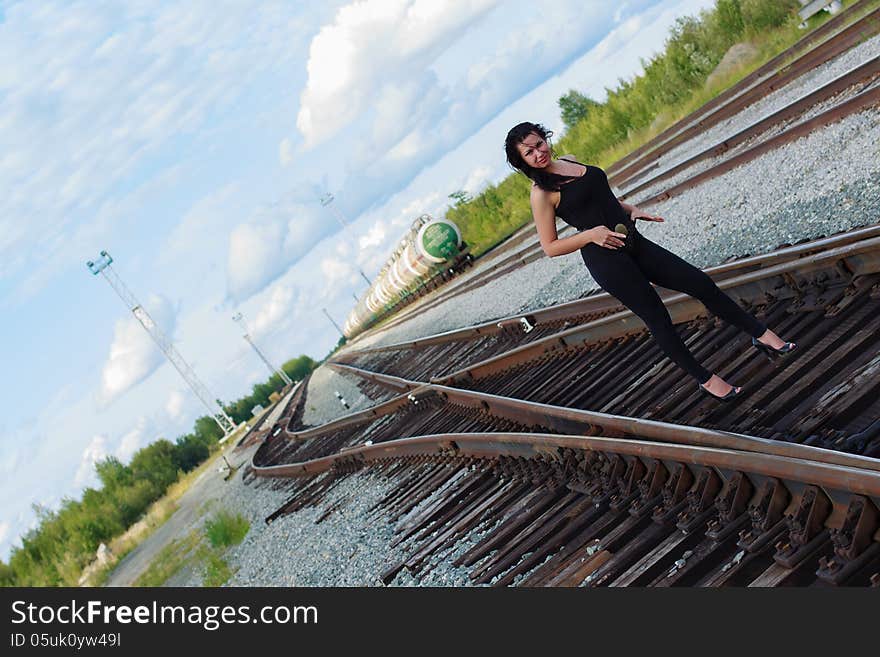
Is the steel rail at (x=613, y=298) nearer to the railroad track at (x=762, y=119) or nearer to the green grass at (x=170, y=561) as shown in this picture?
the railroad track at (x=762, y=119)

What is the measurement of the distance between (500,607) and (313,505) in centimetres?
782

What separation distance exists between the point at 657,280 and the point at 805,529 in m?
2.14

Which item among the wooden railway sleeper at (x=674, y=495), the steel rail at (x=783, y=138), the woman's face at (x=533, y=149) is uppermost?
the woman's face at (x=533, y=149)

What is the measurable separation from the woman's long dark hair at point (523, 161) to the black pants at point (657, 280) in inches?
17.8

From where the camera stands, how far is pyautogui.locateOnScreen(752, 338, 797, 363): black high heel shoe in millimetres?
4820

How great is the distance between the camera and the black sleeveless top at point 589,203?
16.0 ft

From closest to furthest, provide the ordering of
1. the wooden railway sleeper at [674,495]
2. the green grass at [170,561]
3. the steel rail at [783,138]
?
the wooden railway sleeper at [674,495] < the steel rail at [783,138] < the green grass at [170,561]

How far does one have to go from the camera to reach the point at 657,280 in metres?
5.17

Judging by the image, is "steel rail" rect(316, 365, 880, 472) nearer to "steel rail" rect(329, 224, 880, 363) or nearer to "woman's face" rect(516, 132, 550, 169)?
"steel rail" rect(329, 224, 880, 363)

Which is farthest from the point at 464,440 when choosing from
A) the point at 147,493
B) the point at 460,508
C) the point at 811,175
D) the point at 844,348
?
the point at 147,493

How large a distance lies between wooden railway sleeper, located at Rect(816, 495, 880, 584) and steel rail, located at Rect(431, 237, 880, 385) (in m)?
2.28

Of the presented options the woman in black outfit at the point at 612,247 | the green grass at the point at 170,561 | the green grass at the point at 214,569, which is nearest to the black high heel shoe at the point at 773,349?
the woman in black outfit at the point at 612,247

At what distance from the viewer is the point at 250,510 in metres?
15.2

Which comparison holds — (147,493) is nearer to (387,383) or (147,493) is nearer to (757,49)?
(387,383)
